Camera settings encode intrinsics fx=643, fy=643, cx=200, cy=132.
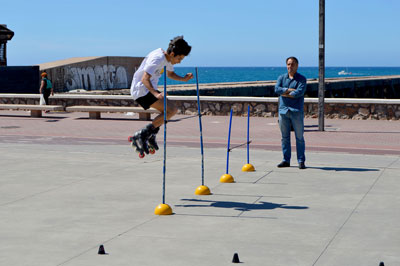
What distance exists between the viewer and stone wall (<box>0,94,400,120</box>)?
21000 mm

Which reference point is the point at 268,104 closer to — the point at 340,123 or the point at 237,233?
the point at 340,123

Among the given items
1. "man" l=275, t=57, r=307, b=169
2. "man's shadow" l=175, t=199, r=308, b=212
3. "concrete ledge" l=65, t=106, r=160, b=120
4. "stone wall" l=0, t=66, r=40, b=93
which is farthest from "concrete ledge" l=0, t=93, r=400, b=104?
"man's shadow" l=175, t=199, r=308, b=212

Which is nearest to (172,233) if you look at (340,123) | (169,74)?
(169,74)

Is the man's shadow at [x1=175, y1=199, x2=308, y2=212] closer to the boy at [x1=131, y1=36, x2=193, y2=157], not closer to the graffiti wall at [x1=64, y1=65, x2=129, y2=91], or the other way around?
the boy at [x1=131, y1=36, x2=193, y2=157]

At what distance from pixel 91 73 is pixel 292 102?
115 ft

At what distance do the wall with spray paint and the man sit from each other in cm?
3025

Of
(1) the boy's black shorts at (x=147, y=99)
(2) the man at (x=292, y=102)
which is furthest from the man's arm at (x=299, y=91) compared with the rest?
(1) the boy's black shorts at (x=147, y=99)

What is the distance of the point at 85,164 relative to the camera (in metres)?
11.3

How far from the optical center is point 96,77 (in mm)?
45031

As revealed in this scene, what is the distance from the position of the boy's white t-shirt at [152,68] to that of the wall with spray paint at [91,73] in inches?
1267

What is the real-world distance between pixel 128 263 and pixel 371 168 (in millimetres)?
6646

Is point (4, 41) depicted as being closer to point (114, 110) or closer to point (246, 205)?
point (114, 110)

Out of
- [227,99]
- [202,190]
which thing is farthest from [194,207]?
[227,99]

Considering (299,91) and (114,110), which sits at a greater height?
(299,91)
